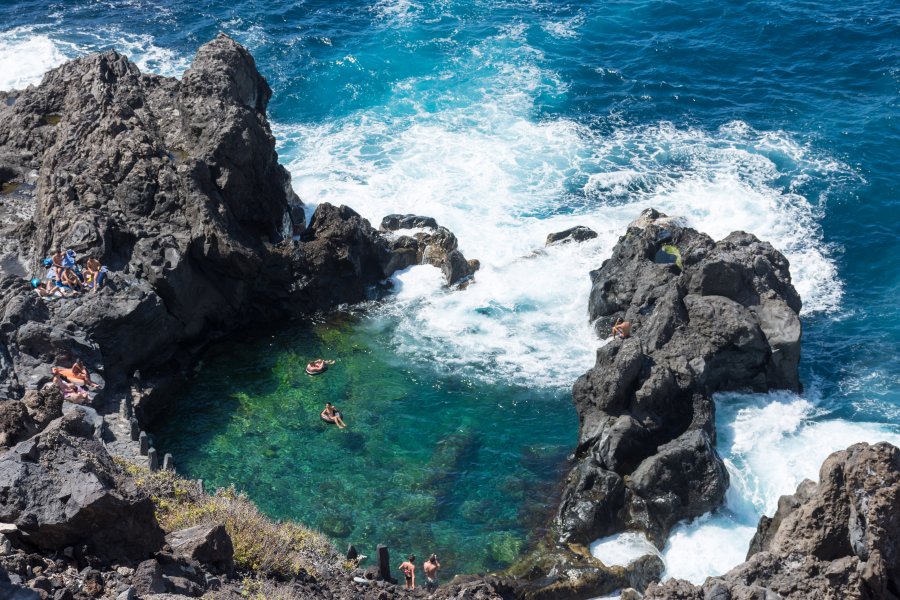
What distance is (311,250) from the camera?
128 ft

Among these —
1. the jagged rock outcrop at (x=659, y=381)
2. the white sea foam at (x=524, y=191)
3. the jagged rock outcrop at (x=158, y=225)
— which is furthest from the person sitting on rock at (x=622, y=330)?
the jagged rock outcrop at (x=158, y=225)

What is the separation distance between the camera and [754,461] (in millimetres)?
30609

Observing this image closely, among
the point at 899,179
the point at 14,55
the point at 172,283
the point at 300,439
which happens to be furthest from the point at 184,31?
the point at 899,179

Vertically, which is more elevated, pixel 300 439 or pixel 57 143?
pixel 57 143

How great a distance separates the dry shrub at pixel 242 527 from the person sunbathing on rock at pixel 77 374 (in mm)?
8113

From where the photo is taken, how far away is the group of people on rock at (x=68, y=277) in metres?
32.2

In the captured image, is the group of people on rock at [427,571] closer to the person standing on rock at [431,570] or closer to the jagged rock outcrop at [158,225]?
the person standing on rock at [431,570]

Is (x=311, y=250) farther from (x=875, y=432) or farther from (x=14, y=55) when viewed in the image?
(x=14, y=55)

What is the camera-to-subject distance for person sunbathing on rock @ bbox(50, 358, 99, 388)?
29.5m

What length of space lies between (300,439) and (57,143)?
59.7 feet

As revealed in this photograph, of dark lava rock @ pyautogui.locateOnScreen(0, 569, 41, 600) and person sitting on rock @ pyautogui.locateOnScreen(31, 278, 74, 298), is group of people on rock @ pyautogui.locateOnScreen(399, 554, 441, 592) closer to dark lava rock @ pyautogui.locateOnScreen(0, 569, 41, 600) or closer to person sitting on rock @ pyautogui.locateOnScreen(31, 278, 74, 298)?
dark lava rock @ pyautogui.locateOnScreen(0, 569, 41, 600)

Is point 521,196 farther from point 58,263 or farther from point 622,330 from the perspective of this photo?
point 58,263

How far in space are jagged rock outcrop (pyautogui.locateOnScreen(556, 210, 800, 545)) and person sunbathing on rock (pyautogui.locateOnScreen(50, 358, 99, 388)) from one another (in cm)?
1719

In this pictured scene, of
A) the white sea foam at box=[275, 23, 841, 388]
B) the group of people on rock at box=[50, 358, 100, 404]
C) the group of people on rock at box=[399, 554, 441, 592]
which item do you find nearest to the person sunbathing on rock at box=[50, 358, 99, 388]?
the group of people on rock at box=[50, 358, 100, 404]
